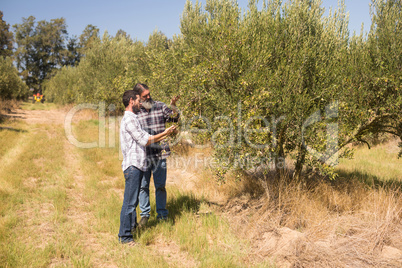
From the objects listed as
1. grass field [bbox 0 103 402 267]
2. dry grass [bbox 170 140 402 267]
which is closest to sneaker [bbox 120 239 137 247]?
grass field [bbox 0 103 402 267]

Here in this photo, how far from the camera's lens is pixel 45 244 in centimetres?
516

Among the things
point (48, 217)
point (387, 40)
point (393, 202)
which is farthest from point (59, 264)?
point (387, 40)

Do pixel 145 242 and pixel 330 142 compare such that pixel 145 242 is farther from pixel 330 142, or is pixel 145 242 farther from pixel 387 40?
pixel 387 40

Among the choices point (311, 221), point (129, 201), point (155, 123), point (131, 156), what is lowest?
point (311, 221)

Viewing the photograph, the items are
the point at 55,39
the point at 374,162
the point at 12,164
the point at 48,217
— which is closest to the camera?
the point at 48,217

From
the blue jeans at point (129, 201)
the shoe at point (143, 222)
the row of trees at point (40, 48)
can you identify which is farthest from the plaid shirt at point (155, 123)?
the row of trees at point (40, 48)

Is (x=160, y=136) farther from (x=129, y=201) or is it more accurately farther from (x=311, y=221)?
(x=311, y=221)

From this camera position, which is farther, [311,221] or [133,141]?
[311,221]

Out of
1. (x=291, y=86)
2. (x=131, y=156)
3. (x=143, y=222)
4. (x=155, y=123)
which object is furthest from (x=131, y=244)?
(x=291, y=86)

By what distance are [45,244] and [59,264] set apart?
2.70 feet

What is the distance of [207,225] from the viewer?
6047 mm

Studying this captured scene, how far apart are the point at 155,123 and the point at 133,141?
0.87 m

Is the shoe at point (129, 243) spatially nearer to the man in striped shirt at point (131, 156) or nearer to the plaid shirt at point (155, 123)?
the man in striped shirt at point (131, 156)

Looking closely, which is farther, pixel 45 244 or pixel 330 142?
pixel 330 142
